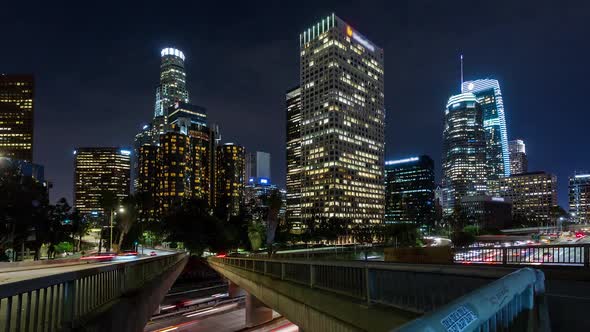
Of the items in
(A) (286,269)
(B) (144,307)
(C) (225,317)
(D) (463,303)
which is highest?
(D) (463,303)

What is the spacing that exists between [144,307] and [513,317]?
13003 millimetres

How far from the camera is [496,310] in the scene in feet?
9.79

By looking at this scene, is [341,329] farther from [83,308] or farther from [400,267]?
[83,308]

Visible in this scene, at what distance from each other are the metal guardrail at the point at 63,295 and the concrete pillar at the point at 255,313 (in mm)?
21271

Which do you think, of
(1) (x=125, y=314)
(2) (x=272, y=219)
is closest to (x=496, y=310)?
(1) (x=125, y=314)

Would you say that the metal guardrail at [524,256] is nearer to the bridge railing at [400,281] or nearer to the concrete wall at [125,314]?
the bridge railing at [400,281]

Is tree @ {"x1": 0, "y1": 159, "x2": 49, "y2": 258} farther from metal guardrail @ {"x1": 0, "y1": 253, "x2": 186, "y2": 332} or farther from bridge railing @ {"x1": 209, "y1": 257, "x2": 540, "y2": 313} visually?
bridge railing @ {"x1": 209, "y1": 257, "x2": 540, "y2": 313}

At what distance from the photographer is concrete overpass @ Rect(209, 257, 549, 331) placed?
137 inches

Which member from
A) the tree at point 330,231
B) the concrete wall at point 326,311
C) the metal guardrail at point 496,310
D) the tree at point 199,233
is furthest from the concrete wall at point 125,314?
the tree at point 330,231

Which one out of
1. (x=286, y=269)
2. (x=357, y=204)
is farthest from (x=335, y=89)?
(x=286, y=269)

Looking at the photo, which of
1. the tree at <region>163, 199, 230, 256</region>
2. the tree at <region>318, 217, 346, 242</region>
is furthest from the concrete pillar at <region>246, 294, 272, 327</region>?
the tree at <region>318, 217, 346, 242</region>

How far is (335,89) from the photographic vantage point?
197125mm

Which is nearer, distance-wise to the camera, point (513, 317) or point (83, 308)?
point (513, 317)

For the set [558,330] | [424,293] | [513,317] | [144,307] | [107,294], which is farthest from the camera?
[144,307]
